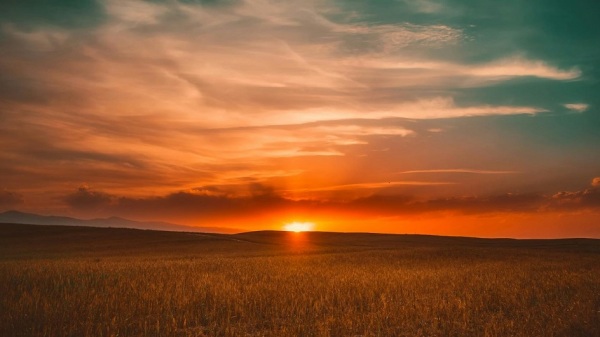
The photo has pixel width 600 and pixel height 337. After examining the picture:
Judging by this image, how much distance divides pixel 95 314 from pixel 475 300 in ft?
36.7

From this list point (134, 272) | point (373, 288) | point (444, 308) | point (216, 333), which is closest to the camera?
point (216, 333)

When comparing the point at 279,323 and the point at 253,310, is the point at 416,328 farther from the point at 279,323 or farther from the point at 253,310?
the point at 253,310

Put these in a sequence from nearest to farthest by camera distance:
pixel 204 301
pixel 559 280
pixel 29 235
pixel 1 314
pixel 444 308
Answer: pixel 1 314
pixel 444 308
pixel 204 301
pixel 559 280
pixel 29 235

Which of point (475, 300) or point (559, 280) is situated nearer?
point (475, 300)

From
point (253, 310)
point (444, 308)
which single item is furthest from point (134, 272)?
point (444, 308)

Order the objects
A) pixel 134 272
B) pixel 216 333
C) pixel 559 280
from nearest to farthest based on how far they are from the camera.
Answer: pixel 216 333 < pixel 559 280 < pixel 134 272

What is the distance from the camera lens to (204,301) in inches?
559

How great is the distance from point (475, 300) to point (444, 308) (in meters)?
2.00

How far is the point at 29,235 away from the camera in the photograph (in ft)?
235

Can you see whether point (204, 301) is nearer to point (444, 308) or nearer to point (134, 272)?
point (444, 308)

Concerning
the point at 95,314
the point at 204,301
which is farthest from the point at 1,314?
the point at 204,301

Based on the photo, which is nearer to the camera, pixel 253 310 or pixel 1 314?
pixel 1 314

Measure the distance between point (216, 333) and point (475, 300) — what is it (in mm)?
8386

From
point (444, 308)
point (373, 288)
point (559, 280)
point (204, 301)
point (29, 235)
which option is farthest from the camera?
point (29, 235)
